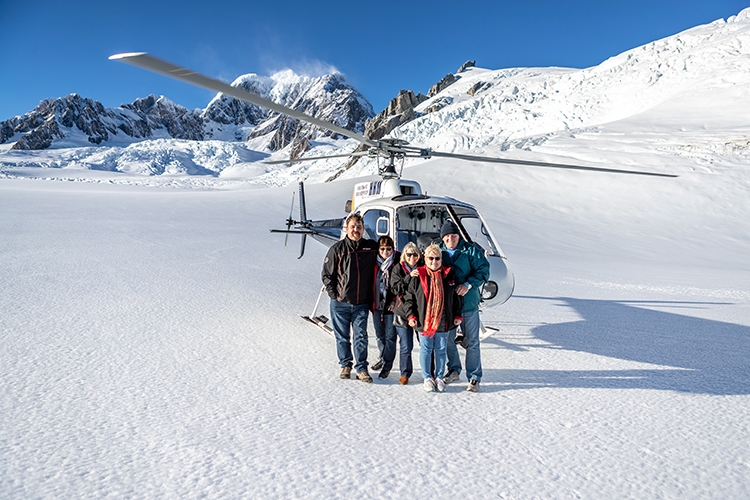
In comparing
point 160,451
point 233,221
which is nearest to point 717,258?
point 233,221

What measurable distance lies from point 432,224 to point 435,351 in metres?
1.94

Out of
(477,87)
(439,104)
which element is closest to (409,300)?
(439,104)

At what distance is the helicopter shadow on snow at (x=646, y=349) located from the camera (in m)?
3.57

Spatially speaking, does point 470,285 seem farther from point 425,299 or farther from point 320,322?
point 320,322

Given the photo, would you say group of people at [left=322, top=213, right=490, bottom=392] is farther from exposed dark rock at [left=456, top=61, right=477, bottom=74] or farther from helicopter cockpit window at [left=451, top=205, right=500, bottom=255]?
exposed dark rock at [left=456, top=61, right=477, bottom=74]

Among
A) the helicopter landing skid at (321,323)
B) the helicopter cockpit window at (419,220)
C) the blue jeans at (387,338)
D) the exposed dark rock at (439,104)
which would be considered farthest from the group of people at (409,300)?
the exposed dark rock at (439,104)

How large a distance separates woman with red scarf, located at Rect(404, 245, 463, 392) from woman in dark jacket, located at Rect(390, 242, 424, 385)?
57mm

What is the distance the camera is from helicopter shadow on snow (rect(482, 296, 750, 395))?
357 centimetres

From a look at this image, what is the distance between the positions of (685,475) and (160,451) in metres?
2.80

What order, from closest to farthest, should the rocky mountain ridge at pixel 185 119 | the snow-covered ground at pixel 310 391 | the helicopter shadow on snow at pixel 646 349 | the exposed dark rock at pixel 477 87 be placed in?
1. the snow-covered ground at pixel 310 391
2. the helicopter shadow on snow at pixel 646 349
3. the exposed dark rock at pixel 477 87
4. the rocky mountain ridge at pixel 185 119

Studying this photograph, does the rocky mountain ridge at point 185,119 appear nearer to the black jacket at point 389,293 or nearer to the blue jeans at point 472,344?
the black jacket at point 389,293

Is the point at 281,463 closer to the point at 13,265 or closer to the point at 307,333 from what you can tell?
the point at 307,333

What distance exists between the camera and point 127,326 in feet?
14.4

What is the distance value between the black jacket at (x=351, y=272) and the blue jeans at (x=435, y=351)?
0.59 meters
